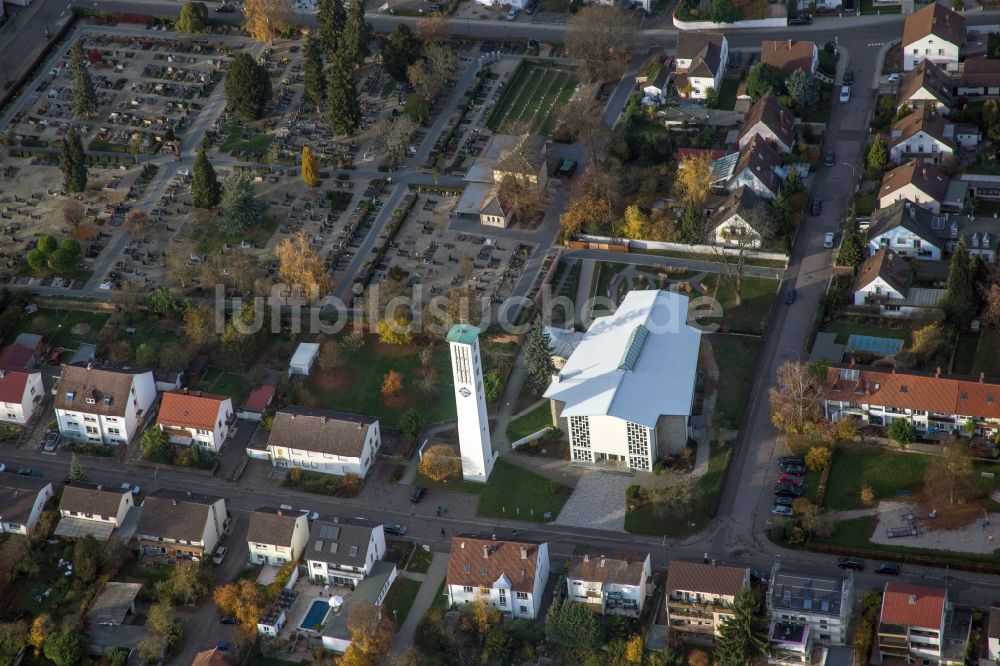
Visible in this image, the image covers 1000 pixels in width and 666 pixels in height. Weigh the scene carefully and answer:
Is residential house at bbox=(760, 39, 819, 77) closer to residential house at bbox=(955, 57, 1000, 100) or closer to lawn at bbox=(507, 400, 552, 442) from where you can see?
residential house at bbox=(955, 57, 1000, 100)

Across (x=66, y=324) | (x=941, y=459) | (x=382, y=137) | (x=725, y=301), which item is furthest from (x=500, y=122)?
(x=941, y=459)

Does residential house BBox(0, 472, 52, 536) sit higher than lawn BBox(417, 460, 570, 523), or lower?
lower

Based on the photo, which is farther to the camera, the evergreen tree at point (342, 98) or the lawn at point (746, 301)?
the evergreen tree at point (342, 98)

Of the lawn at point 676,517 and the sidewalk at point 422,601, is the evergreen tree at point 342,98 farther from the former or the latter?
the lawn at point 676,517

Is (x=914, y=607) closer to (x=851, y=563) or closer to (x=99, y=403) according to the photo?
(x=851, y=563)

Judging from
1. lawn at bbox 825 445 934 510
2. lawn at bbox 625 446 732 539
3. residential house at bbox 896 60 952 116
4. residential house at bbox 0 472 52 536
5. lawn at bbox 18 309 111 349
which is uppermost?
residential house at bbox 896 60 952 116

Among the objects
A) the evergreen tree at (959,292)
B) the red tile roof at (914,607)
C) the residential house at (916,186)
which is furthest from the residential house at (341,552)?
the residential house at (916,186)

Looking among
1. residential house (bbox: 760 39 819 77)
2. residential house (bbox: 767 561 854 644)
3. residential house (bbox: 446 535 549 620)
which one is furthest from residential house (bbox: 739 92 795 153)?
residential house (bbox: 446 535 549 620)
